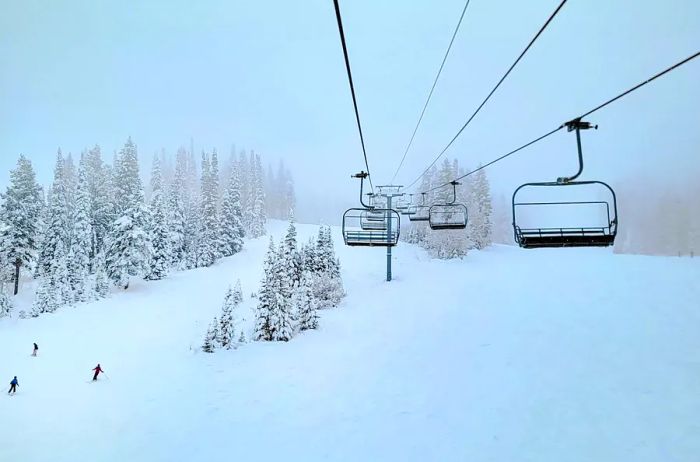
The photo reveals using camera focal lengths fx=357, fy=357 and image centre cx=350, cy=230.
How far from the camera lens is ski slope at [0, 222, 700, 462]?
35.5ft

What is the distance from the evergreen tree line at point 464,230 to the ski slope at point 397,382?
614 inches

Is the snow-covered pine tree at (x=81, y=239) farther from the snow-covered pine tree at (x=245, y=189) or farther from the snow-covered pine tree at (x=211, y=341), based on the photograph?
the snow-covered pine tree at (x=245, y=189)

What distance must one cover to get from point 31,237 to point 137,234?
40.5 ft

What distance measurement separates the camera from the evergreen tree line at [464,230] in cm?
4422

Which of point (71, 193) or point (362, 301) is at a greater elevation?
point (71, 193)

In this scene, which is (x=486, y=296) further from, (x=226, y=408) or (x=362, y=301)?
(x=226, y=408)

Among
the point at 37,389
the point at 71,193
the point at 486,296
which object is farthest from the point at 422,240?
the point at 71,193

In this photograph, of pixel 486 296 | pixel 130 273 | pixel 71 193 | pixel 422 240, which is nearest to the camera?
pixel 486 296

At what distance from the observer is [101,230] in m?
46.7

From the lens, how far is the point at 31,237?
3750 cm

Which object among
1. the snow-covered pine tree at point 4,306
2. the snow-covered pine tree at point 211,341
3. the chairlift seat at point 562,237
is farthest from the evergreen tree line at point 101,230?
the chairlift seat at point 562,237

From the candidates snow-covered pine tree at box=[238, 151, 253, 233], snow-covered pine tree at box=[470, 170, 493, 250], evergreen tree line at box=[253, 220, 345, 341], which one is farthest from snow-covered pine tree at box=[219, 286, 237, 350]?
snow-covered pine tree at box=[238, 151, 253, 233]

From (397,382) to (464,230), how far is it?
32018 millimetres

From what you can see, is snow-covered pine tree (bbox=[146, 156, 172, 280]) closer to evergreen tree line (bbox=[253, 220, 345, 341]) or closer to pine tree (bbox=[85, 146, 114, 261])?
pine tree (bbox=[85, 146, 114, 261])
